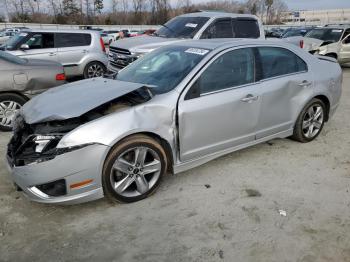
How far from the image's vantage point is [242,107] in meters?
4.21

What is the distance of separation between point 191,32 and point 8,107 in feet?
15.8

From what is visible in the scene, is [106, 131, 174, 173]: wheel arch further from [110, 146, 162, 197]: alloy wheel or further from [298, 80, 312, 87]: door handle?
[298, 80, 312, 87]: door handle

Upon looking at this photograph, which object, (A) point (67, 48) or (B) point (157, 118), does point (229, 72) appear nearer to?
(B) point (157, 118)

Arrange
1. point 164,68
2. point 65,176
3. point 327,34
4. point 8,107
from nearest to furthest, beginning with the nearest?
point 65,176, point 164,68, point 8,107, point 327,34

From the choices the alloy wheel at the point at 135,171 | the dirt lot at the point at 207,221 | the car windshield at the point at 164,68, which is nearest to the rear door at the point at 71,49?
the car windshield at the point at 164,68

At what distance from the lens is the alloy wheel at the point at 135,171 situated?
11.5 ft

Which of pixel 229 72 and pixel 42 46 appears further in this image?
pixel 42 46

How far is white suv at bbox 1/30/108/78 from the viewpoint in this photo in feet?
31.3

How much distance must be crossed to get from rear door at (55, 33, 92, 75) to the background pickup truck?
142 cm

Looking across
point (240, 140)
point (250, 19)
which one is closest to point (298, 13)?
point (250, 19)

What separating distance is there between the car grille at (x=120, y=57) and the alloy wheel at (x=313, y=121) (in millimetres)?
4444

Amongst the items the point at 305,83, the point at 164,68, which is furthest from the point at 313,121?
the point at 164,68

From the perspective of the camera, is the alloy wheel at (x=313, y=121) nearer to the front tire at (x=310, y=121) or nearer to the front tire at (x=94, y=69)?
the front tire at (x=310, y=121)

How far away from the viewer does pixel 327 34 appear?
1413 centimetres
